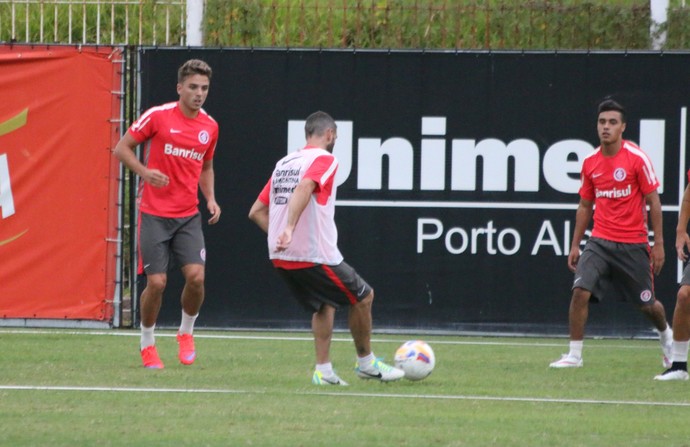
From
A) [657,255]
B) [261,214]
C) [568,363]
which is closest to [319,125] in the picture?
[261,214]

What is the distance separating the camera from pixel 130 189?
13102 mm

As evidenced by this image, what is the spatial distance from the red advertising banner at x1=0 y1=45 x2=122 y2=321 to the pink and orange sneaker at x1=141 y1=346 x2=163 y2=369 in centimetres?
349

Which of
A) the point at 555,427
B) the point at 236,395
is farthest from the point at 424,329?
the point at 555,427

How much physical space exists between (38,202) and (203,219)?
1618 mm

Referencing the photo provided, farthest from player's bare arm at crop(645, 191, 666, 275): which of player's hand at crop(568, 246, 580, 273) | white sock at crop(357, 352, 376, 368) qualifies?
white sock at crop(357, 352, 376, 368)

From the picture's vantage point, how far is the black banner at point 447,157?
41.9ft

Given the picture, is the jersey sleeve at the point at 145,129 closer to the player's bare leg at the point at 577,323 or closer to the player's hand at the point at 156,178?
the player's hand at the point at 156,178

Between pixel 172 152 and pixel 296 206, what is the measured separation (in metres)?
1.95

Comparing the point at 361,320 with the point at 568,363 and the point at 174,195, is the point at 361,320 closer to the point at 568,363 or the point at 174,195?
the point at 174,195

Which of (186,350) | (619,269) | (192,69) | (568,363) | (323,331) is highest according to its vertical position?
(192,69)

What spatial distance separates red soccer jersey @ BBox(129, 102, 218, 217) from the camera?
9633 mm

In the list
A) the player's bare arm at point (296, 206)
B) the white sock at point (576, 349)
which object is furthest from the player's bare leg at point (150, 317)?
the white sock at point (576, 349)

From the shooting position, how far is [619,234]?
10266 millimetres

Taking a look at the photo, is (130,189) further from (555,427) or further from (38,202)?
(555,427)
